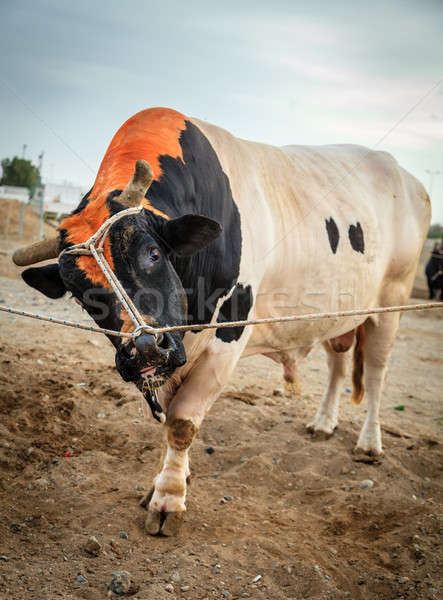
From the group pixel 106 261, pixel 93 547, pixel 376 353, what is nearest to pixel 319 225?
pixel 376 353

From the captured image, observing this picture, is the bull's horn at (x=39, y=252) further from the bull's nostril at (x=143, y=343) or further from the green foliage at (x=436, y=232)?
the green foliage at (x=436, y=232)

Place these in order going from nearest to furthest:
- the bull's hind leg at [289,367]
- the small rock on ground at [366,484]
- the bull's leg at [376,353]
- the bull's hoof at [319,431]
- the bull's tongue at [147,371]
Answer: the bull's tongue at [147,371]
the small rock on ground at [366,484]
the bull's hind leg at [289,367]
the bull's hoof at [319,431]
the bull's leg at [376,353]

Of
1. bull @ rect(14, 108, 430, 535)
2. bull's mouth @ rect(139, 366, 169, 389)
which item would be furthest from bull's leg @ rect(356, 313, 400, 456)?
bull's mouth @ rect(139, 366, 169, 389)

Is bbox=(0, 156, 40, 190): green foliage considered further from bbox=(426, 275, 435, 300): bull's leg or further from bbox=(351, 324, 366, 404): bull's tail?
bbox=(351, 324, 366, 404): bull's tail

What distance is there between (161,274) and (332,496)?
218cm

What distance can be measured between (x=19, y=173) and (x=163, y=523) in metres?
49.8

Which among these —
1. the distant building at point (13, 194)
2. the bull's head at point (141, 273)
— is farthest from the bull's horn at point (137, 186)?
the distant building at point (13, 194)

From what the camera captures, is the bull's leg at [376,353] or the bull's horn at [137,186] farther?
the bull's leg at [376,353]

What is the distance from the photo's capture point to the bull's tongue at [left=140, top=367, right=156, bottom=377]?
2.39 metres

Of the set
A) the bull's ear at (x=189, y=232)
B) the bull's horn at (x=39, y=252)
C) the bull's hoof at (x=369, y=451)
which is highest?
the bull's ear at (x=189, y=232)

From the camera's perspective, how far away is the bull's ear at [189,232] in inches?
103

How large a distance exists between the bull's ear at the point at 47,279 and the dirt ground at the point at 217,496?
123 cm

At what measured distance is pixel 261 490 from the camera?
12.3 ft

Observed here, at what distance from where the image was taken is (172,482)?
10.4 ft
